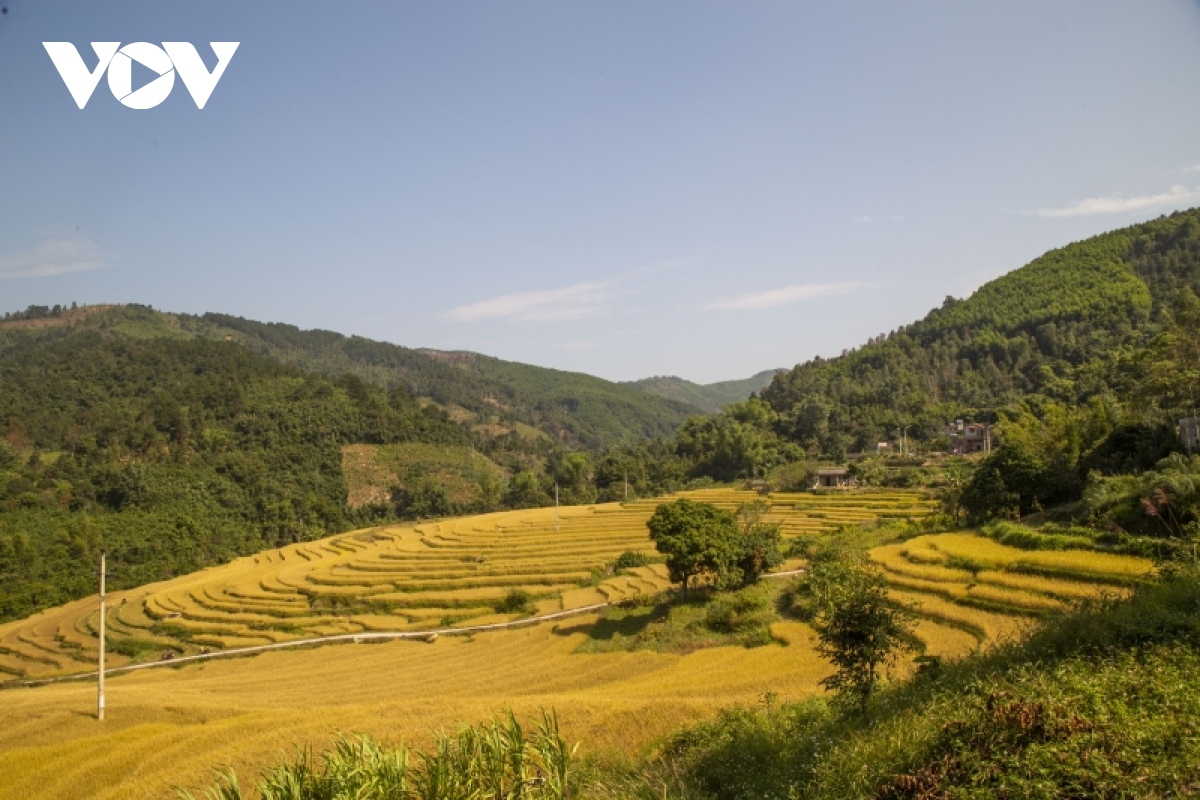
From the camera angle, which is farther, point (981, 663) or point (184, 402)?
point (184, 402)

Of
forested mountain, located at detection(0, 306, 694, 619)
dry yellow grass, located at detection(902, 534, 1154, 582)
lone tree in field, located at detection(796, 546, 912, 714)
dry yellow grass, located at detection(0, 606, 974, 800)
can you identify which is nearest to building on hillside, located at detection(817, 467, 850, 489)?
forested mountain, located at detection(0, 306, 694, 619)

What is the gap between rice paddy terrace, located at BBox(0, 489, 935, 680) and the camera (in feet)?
117

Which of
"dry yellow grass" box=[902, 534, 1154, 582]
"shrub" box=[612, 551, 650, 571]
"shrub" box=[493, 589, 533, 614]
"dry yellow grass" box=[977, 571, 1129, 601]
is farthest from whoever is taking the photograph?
"shrub" box=[612, 551, 650, 571]

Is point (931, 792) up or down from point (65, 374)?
down

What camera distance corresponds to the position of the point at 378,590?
135 feet

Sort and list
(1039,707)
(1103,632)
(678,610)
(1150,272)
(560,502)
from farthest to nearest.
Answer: (1150,272) → (560,502) → (678,610) → (1103,632) → (1039,707)

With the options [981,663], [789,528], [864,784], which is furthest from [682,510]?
[864,784]

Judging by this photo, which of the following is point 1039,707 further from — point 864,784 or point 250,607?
point 250,607

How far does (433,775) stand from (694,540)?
23795 mm

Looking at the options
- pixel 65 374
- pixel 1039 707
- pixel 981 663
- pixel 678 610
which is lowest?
pixel 678 610

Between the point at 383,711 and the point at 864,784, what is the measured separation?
1194cm

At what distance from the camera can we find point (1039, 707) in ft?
23.9

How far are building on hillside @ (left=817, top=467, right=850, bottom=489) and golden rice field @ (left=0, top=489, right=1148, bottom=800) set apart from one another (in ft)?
28.8

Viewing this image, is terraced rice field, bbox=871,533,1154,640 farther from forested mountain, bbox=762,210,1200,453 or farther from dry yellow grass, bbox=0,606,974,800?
forested mountain, bbox=762,210,1200,453
